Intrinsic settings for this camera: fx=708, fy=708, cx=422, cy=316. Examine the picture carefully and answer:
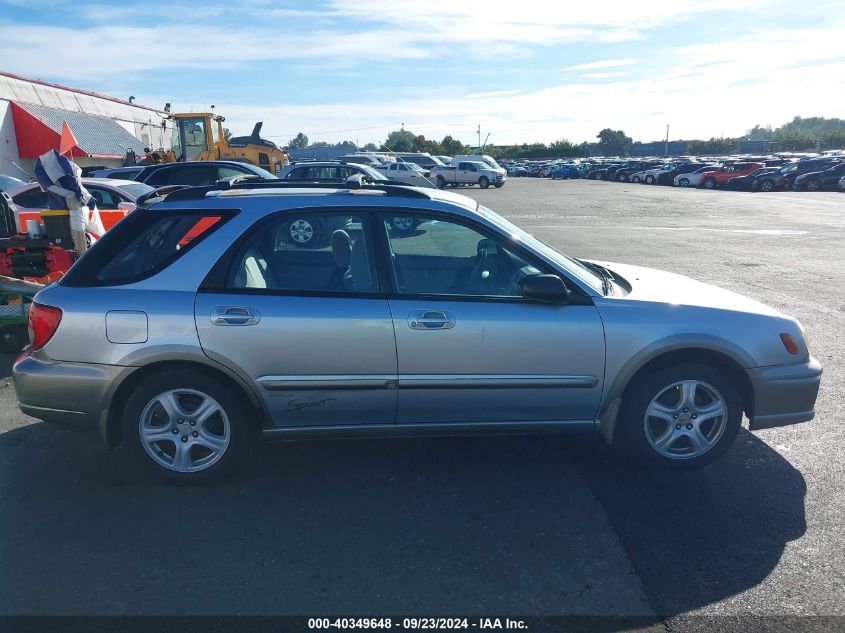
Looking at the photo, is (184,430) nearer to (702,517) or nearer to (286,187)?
(286,187)

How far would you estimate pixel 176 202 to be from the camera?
4.37 meters

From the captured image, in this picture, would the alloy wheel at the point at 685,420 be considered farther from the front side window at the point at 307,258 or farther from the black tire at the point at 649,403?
the front side window at the point at 307,258

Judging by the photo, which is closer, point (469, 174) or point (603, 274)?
point (603, 274)

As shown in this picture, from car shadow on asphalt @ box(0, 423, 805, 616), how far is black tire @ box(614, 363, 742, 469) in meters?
0.11

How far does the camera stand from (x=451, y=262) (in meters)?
4.59

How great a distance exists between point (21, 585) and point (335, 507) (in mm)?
1521

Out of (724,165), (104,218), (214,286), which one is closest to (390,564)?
(214,286)

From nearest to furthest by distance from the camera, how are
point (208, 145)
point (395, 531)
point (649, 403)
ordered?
point (395, 531) < point (649, 403) < point (208, 145)

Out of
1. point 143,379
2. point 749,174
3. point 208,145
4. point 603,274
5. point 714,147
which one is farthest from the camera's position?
point 714,147

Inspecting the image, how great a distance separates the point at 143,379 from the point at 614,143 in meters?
139

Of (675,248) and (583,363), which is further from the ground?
(583,363)

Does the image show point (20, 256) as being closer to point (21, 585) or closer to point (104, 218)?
point (104, 218)

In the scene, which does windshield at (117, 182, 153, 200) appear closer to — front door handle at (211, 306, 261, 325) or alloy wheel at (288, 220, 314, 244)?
alloy wheel at (288, 220, 314, 244)

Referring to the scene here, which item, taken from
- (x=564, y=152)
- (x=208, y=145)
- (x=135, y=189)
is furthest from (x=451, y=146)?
(x=135, y=189)
